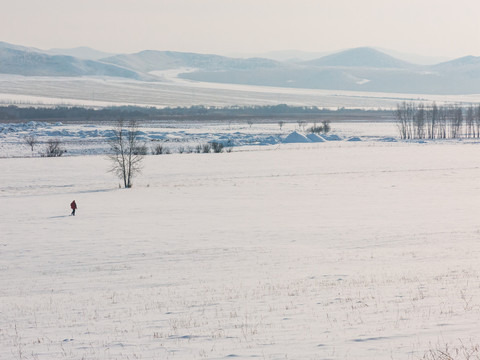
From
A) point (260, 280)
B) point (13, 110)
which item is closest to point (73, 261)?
point (260, 280)

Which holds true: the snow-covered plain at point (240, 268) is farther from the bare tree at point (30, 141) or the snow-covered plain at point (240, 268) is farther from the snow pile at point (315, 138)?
the snow pile at point (315, 138)

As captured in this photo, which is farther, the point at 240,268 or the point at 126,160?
the point at 126,160

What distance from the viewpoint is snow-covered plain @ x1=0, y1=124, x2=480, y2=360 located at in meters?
9.49

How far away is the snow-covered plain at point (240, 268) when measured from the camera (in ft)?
31.1

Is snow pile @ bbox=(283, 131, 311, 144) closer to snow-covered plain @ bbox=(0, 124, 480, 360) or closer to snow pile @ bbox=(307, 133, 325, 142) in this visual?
snow pile @ bbox=(307, 133, 325, 142)

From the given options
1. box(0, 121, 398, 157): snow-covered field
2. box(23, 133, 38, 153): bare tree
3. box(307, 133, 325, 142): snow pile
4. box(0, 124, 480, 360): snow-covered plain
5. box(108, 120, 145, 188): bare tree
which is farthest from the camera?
box(307, 133, 325, 142): snow pile

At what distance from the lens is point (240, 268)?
702 inches

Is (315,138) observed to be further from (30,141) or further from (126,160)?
(126,160)

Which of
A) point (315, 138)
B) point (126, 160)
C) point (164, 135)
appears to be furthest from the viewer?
point (164, 135)

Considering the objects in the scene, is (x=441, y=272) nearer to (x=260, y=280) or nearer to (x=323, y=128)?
(x=260, y=280)

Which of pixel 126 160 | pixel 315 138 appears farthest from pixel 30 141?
pixel 315 138

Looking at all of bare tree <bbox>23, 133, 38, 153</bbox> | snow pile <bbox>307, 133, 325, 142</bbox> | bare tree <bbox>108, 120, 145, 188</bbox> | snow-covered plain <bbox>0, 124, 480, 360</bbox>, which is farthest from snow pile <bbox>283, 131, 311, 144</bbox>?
snow-covered plain <bbox>0, 124, 480, 360</bbox>

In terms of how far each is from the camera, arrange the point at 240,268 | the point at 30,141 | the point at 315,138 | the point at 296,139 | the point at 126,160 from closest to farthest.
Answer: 1. the point at 240,268
2. the point at 126,160
3. the point at 30,141
4. the point at 296,139
5. the point at 315,138

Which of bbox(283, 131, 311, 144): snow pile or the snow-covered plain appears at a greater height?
bbox(283, 131, 311, 144): snow pile
